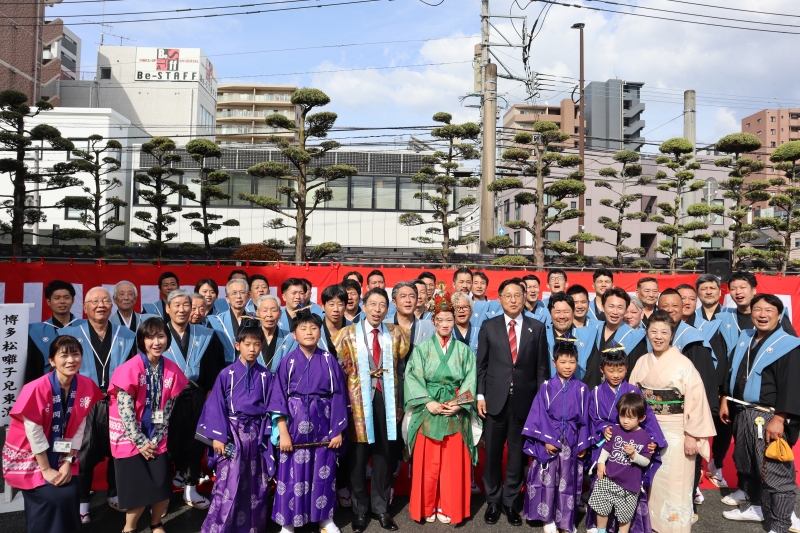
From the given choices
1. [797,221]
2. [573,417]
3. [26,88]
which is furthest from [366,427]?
[26,88]

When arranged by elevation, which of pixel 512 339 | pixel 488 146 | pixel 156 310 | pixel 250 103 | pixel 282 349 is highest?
pixel 250 103

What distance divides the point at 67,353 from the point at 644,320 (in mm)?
5342

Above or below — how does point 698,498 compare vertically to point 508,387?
below

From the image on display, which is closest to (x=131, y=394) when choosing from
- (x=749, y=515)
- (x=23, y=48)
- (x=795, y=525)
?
(x=749, y=515)

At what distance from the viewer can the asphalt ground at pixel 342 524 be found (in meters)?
4.38

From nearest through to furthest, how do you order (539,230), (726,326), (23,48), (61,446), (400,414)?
(61,446) < (400,414) < (726,326) < (539,230) < (23,48)

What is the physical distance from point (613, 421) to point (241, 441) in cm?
281

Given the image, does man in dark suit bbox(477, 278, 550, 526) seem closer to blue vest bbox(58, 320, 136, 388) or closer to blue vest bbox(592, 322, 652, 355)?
blue vest bbox(592, 322, 652, 355)

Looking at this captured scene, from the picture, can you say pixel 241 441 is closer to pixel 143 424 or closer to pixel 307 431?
pixel 307 431

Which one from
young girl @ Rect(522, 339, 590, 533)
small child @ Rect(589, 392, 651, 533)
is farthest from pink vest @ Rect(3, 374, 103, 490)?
small child @ Rect(589, 392, 651, 533)

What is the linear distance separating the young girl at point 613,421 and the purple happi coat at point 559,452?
0.25 ft

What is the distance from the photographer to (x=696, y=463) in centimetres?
465

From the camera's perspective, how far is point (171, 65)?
38.8m

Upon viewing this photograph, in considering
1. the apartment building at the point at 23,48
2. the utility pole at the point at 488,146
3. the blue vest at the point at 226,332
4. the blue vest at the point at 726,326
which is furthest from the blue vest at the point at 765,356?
the apartment building at the point at 23,48
